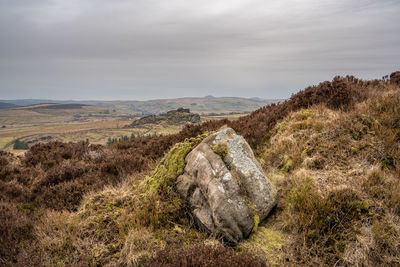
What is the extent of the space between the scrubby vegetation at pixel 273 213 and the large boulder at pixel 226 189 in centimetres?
23

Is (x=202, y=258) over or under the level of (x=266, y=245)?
over

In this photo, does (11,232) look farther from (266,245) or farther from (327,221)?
(327,221)

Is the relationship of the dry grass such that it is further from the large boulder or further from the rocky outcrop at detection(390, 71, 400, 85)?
the rocky outcrop at detection(390, 71, 400, 85)

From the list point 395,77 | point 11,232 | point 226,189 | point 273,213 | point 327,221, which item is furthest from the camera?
point 395,77

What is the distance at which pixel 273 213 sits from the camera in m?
4.99

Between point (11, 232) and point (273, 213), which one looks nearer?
point (11, 232)

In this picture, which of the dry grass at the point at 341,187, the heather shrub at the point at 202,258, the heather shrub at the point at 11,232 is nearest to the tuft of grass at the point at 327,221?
the dry grass at the point at 341,187

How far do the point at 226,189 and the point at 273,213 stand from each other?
4.71 feet

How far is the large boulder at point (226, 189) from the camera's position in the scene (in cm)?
436

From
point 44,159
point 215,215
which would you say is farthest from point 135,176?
point 44,159

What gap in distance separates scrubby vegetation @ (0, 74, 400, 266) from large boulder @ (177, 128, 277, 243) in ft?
0.75

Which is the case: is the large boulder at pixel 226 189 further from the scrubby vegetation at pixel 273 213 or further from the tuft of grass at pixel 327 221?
the tuft of grass at pixel 327 221

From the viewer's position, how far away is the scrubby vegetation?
3.67m

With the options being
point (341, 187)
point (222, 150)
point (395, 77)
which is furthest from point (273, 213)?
point (395, 77)
